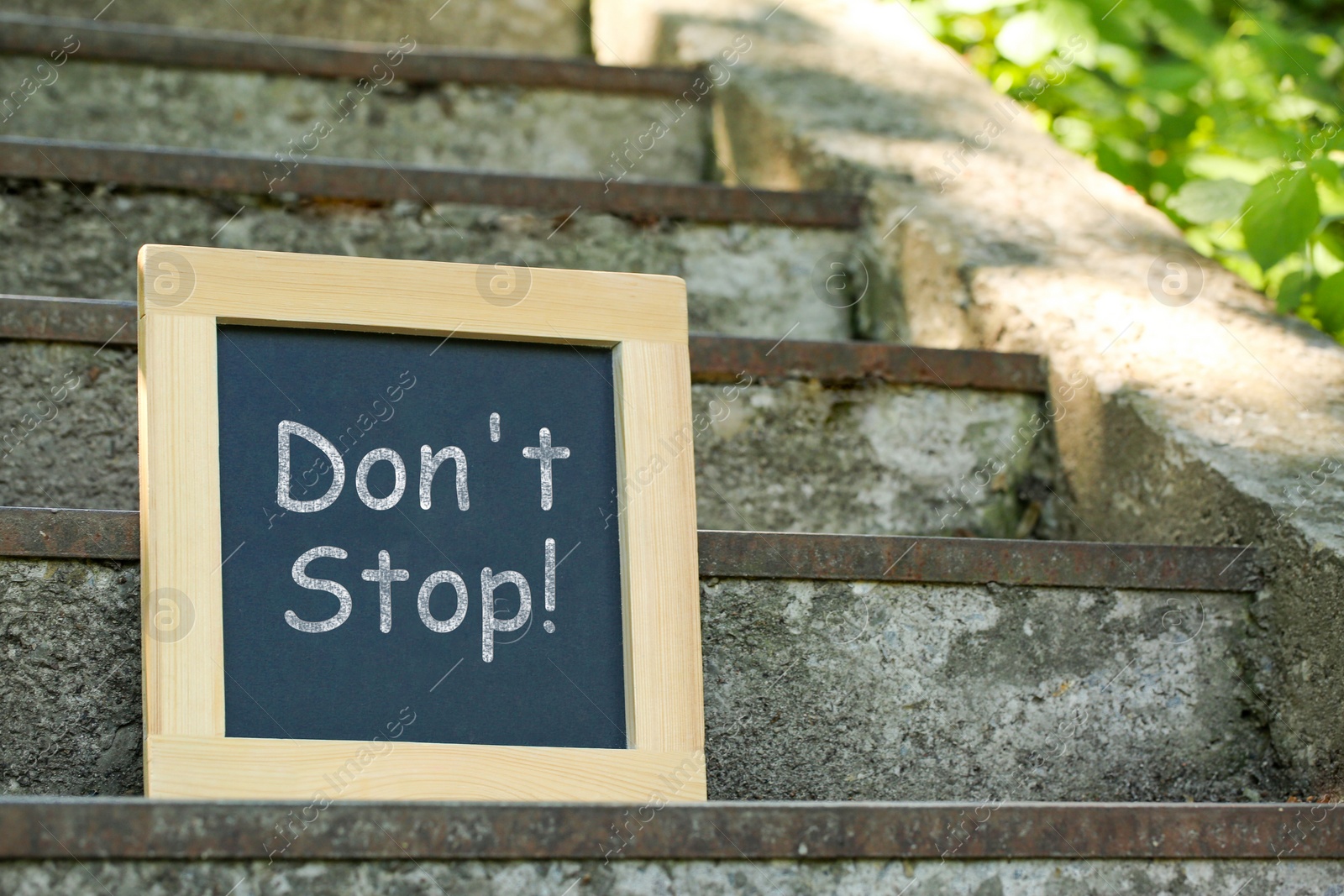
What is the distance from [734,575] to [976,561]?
23 cm

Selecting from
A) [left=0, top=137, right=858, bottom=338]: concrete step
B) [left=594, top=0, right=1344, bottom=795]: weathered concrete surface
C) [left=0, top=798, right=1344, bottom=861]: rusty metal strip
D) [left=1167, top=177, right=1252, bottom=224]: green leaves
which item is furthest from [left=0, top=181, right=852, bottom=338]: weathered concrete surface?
[left=0, top=798, right=1344, bottom=861]: rusty metal strip

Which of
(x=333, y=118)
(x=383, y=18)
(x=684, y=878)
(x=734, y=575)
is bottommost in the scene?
(x=684, y=878)

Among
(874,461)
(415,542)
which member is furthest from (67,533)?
(874,461)

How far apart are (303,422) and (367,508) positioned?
0.09 m

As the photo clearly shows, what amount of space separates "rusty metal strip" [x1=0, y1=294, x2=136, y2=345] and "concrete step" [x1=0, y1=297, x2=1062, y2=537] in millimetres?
16

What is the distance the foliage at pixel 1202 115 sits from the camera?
1730 mm

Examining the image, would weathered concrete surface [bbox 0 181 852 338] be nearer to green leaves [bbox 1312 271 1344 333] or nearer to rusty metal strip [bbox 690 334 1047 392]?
rusty metal strip [bbox 690 334 1047 392]

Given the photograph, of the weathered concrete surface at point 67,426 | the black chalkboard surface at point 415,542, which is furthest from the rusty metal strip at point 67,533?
the weathered concrete surface at point 67,426

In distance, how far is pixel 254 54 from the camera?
221cm

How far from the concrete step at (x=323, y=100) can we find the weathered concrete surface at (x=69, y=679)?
107 centimetres

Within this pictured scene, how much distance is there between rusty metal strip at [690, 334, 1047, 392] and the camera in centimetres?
159

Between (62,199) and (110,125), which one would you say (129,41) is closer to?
(110,125)

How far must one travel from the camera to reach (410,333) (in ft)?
3.98

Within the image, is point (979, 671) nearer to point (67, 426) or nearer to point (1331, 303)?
point (1331, 303)
